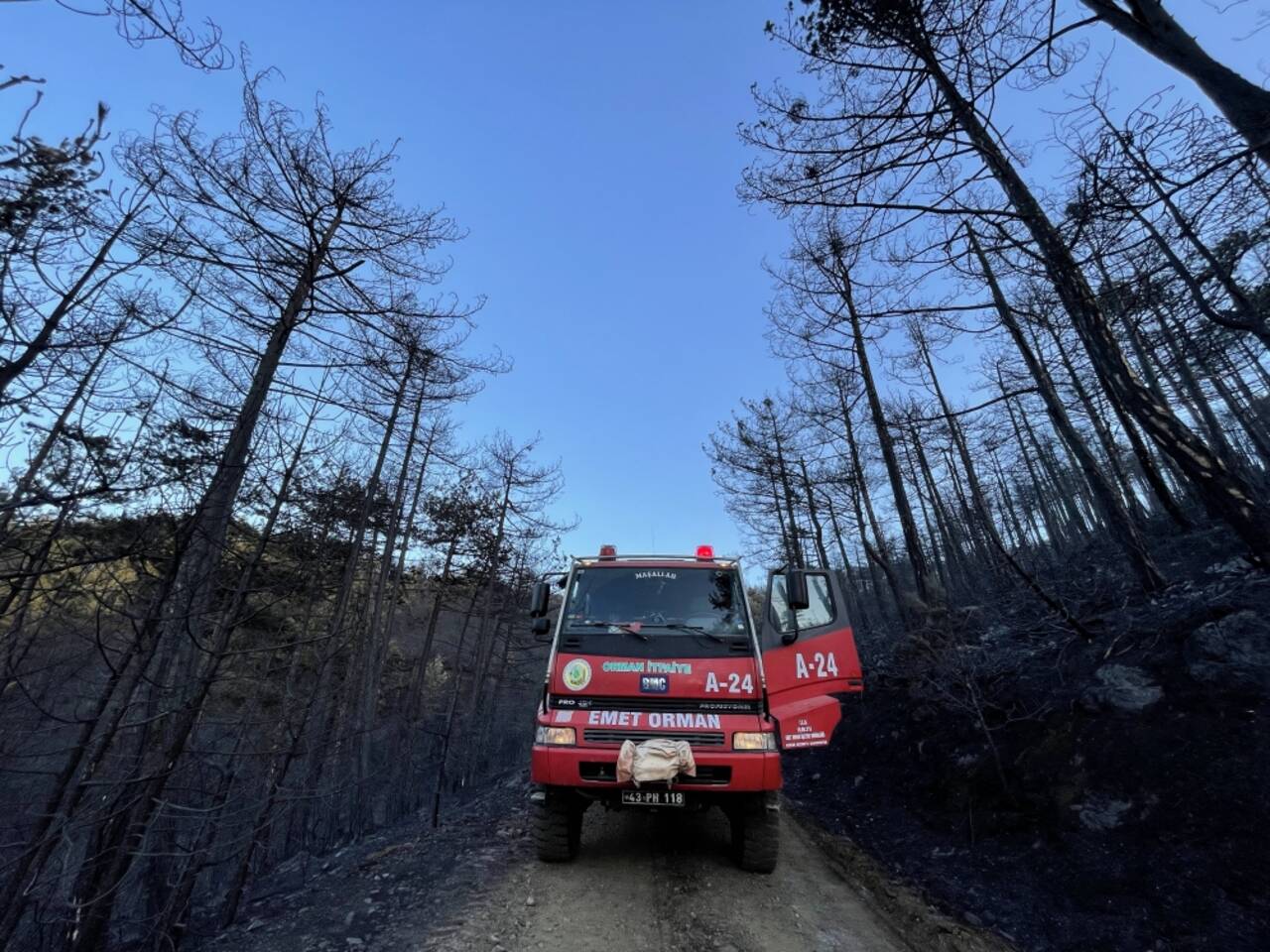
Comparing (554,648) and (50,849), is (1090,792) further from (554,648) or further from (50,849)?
(50,849)

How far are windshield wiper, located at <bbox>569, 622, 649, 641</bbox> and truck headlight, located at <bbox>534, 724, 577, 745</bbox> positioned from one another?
100cm

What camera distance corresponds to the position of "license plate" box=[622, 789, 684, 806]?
4.31 metres

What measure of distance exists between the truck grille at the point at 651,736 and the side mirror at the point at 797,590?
1.41 metres

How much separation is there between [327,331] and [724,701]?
6241mm

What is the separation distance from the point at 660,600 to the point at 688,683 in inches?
41.1

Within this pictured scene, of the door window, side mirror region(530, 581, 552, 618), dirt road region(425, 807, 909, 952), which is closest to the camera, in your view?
dirt road region(425, 807, 909, 952)

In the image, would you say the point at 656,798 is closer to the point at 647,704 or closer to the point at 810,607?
the point at 647,704

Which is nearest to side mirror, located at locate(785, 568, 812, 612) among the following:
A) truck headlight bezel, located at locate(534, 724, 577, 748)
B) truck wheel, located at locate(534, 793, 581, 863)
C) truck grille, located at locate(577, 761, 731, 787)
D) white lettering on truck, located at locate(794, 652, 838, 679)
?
white lettering on truck, located at locate(794, 652, 838, 679)

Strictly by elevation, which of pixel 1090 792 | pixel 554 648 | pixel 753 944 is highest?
pixel 554 648

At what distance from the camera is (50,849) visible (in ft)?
13.7

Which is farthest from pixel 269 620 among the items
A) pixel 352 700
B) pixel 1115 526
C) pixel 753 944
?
pixel 1115 526

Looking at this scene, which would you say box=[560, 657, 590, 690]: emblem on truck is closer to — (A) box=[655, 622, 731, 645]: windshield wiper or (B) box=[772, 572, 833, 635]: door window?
(A) box=[655, 622, 731, 645]: windshield wiper

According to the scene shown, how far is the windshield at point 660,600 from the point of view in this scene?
17.3 ft

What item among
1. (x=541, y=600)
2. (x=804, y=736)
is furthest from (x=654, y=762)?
(x=541, y=600)
